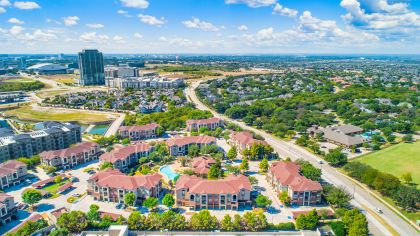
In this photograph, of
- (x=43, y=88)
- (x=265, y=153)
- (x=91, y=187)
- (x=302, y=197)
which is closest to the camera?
(x=302, y=197)

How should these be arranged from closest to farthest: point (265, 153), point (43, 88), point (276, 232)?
1. point (276, 232)
2. point (265, 153)
3. point (43, 88)

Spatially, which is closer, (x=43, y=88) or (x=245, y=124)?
(x=245, y=124)

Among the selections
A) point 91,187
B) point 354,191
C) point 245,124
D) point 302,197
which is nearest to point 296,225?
point 302,197

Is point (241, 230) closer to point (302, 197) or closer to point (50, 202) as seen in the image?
point (302, 197)

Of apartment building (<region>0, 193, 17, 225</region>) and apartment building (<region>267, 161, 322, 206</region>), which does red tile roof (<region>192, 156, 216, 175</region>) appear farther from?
apartment building (<region>0, 193, 17, 225</region>)

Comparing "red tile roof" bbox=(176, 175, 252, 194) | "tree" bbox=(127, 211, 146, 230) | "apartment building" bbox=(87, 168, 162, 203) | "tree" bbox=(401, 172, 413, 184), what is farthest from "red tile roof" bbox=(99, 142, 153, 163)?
"tree" bbox=(401, 172, 413, 184)
